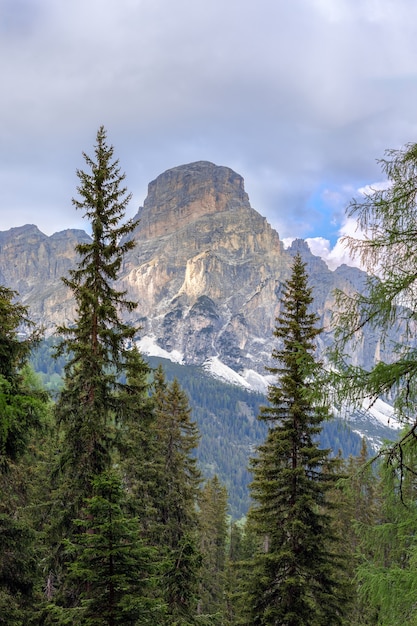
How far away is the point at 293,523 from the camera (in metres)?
11.6

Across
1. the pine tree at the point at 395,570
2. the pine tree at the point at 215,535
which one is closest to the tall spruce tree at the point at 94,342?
the pine tree at the point at 395,570

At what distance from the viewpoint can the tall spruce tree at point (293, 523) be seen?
38.0 ft

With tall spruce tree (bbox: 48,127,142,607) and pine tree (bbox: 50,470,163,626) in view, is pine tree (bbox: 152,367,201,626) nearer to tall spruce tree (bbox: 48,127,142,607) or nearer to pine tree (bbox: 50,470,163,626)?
tall spruce tree (bbox: 48,127,142,607)

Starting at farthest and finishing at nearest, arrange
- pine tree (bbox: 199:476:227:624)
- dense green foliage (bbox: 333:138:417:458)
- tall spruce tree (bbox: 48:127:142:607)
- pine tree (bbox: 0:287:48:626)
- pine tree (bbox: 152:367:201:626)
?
pine tree (bbox: 199:476:227:624) < pine tree (bbox: 152:367:201:626) < tall spruce tree (bbox: 48:127:142:607) < pine tree (bbox: 0:287:48:626) < dense green foliage (bbox: 333:138:417:458)

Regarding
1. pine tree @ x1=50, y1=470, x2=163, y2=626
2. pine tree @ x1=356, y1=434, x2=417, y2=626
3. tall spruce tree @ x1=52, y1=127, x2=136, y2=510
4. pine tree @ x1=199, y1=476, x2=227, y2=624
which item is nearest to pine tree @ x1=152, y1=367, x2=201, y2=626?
tall spruce tree @ x1=52, y1=127, x2=136, y2=510

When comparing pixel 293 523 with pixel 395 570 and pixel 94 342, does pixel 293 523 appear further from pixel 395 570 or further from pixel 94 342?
pixel 94 342

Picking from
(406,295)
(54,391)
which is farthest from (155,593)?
(406,295)

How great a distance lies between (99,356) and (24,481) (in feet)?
30.0

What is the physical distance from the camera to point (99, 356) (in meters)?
11.3

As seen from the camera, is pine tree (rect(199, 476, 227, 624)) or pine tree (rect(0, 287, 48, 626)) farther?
pine tree (rect(199, 476, 227, 624))

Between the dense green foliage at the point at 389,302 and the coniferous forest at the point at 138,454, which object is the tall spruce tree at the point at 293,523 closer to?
the coniferous forest at the point at 138,454

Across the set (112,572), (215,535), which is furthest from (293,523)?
(215,535)

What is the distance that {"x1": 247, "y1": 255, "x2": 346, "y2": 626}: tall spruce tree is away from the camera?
11.6m

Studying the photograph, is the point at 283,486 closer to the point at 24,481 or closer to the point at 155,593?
the point at 155,593
